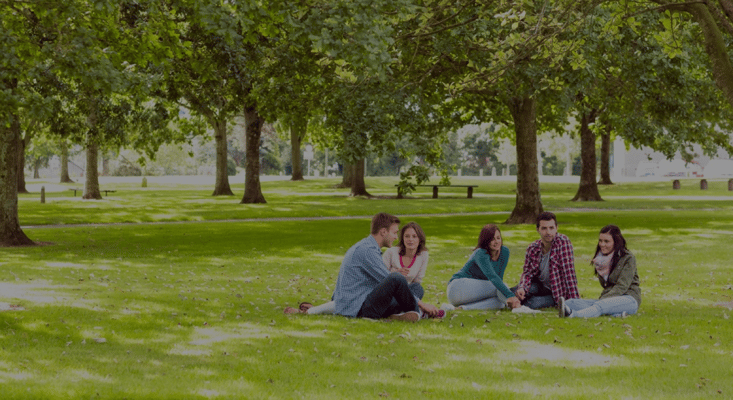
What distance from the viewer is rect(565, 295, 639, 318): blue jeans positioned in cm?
962

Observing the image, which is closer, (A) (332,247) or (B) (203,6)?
(B) (203,6)

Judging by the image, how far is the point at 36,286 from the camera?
1277 centimetres

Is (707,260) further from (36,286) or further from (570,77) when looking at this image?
(36,286)

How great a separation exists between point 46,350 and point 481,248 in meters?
5.40

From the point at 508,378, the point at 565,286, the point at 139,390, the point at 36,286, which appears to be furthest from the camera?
the point at 36,286

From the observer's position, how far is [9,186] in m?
20.7

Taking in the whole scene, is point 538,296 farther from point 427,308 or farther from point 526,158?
point 526,158

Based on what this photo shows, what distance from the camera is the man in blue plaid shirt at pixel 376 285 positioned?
9.16 meters

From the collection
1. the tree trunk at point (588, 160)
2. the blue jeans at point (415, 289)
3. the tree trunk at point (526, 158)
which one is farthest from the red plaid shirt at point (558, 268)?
the tree trunk at point (588, 160)

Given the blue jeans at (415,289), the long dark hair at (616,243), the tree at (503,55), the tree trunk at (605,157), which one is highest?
the tree at (503,55)

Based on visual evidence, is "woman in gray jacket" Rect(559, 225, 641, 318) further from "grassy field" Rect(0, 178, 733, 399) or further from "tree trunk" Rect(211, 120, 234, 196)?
"tree trunk" Rect(211, 120, 234, 196)

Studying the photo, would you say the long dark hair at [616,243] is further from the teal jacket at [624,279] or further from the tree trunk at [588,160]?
the tree trunk at [588,160]

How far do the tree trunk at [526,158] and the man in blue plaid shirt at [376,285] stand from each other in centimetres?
1791

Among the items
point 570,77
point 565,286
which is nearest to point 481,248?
point 565,286
